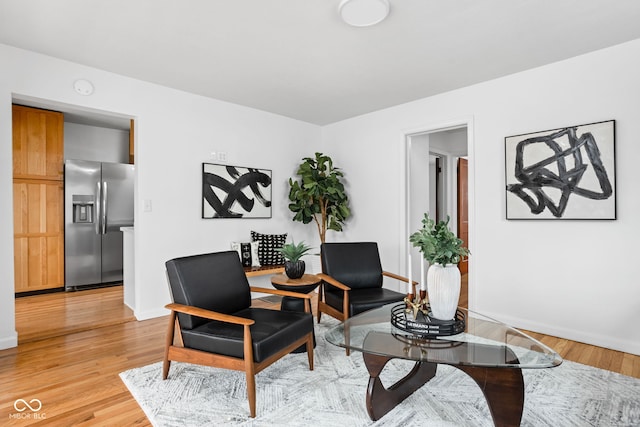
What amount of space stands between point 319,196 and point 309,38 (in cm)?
230

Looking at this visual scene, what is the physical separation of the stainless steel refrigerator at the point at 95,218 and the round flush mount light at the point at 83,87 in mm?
1876

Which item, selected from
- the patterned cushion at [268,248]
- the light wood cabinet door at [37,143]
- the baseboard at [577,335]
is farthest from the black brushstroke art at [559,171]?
the light wood cabinet door at [37,143]

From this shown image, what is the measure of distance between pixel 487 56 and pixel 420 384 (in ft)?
8.82

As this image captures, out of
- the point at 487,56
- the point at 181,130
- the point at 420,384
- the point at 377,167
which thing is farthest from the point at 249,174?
the point at 420,384

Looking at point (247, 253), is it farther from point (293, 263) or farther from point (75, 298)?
point (75, 298)

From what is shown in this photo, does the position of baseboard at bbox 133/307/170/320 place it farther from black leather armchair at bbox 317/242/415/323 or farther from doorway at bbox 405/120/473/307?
doorway at bbox 405/120/473/307

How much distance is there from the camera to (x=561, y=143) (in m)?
3.08

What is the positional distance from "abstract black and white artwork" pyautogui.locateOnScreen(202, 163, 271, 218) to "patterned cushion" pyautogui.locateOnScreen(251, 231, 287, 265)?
29 cm

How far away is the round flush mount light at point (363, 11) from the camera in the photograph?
7.28 ft

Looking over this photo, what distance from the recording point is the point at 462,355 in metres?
1.69

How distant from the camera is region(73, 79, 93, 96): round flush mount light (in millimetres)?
A: 3197

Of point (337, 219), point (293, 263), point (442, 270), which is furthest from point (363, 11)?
point (337, 219)

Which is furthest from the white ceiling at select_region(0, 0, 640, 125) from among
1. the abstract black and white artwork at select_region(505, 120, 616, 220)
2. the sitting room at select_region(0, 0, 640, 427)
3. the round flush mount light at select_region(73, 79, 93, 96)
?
the abstract black and white artwork at select_region(505, 120, 616, 220)

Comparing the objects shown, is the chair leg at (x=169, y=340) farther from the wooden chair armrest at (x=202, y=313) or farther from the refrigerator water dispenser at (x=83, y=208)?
the refrigerator water dispenser at (x=83, y=208)
